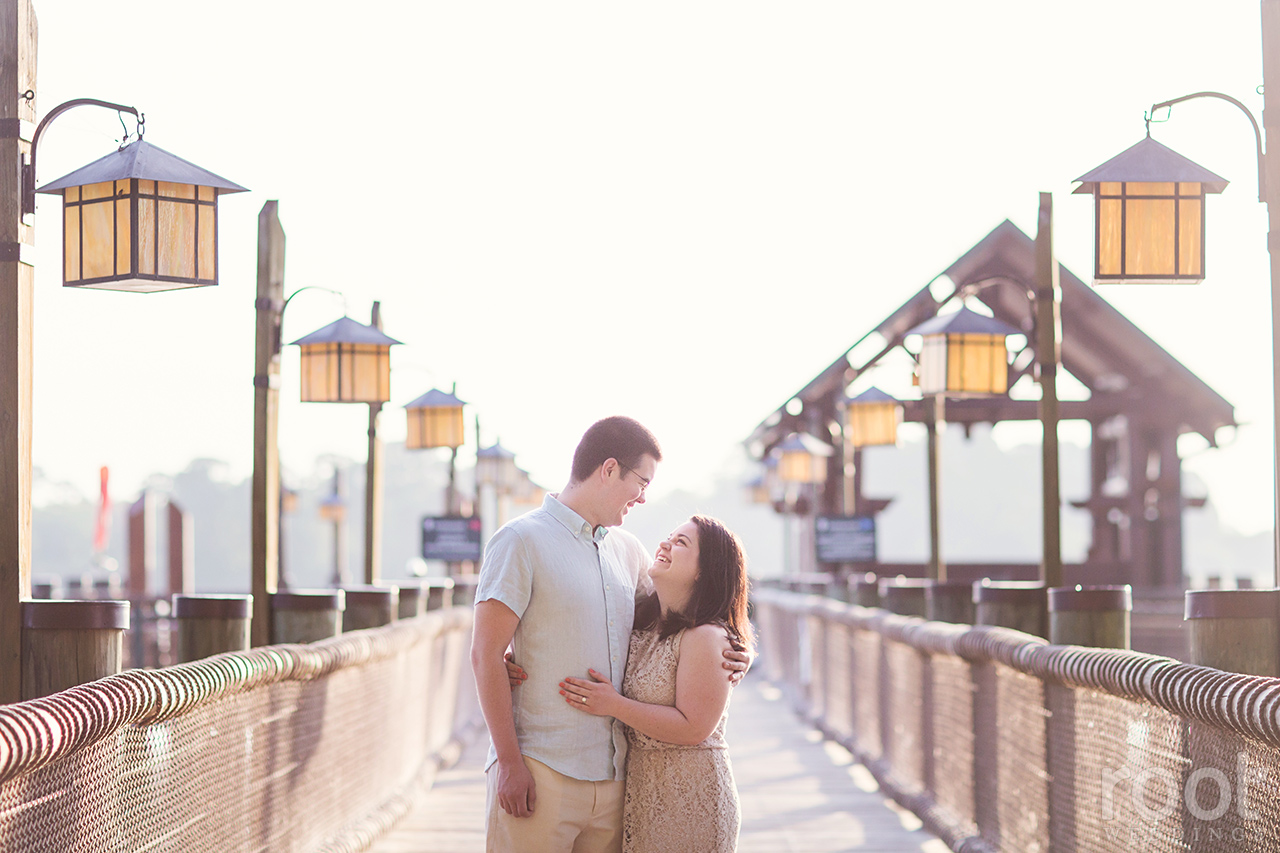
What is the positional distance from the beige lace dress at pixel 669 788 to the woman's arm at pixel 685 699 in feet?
0.18

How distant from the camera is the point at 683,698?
154 inches

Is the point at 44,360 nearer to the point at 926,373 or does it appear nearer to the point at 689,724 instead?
the point at 689,724

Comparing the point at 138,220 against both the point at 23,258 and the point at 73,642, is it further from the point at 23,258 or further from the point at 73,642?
the point at 73,642

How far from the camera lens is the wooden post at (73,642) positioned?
15.3 ft

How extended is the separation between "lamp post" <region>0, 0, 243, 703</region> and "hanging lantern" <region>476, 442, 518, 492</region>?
1748 cm

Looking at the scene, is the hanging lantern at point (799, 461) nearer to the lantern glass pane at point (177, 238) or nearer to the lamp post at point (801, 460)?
the lamp post at point (801, 460)

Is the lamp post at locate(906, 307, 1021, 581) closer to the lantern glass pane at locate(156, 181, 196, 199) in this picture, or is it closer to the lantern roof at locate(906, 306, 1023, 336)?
the lantern roof at locate(906, 306, 1023, 336)

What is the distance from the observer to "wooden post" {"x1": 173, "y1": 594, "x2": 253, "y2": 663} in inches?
230

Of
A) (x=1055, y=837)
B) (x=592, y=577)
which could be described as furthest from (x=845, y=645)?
(x=592, y=577)

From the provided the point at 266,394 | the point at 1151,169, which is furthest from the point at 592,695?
the point at 266,394

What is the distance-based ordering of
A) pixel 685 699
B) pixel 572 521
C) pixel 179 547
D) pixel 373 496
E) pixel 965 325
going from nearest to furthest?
pixel 685 699
pixel 572 521
pixel 965 325
pixel 373 496
pixel 179 547

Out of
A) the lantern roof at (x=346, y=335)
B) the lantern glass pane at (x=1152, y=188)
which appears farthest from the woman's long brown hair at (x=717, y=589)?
the lantern roof at (x=346, y=335)

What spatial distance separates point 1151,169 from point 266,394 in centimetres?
437

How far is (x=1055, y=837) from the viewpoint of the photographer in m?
5.64
